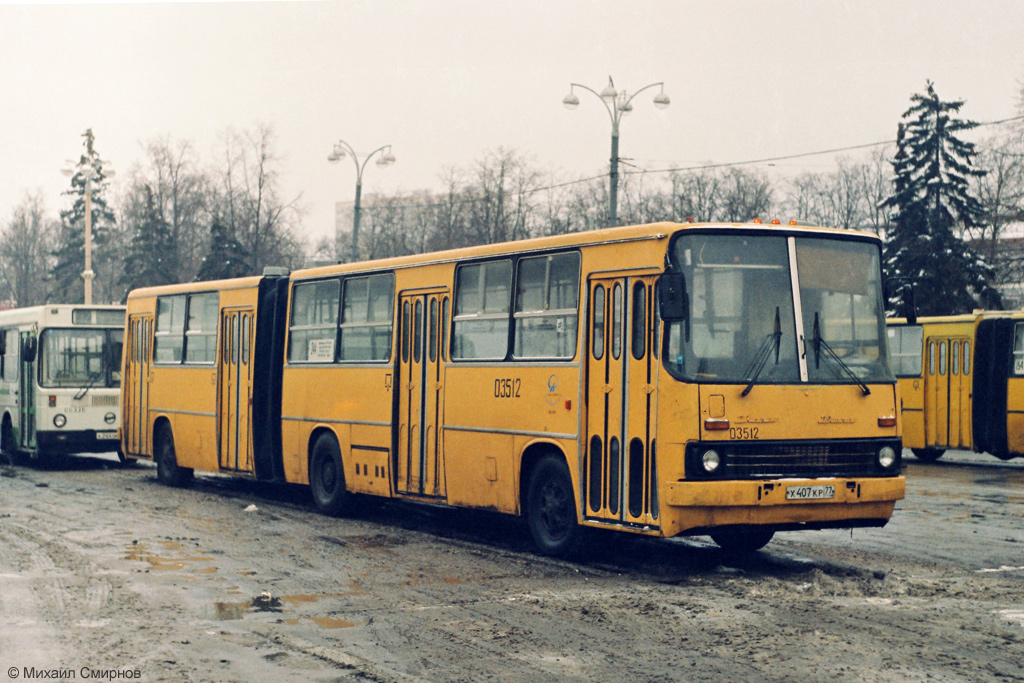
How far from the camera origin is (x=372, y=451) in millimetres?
14422

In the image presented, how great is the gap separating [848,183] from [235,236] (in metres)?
33.6

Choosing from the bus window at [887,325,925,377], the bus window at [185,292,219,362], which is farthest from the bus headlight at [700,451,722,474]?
the bus window at [887,325,925,377]

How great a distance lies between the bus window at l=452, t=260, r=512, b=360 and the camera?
12.5 metres

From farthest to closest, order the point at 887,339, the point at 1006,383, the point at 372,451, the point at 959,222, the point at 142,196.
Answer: the point at 142,196 → the point at 959,222 → the point at 1006,383 → the point at 372,451 → the point at 887,339

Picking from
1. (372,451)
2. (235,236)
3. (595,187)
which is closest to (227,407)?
(372,451)

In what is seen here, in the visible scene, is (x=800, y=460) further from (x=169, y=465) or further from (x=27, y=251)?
(x=27, y=251)

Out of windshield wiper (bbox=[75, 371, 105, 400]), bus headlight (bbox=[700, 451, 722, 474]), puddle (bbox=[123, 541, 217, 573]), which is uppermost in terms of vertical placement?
windshield wiper (bbox=[75, 371, 105, 400])

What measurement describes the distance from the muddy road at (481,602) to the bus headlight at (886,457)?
2.83ft

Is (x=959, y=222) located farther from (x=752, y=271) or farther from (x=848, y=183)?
(x=752, y=271)

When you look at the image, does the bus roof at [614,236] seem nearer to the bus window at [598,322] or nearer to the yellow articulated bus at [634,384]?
the yellow articulated bus at [634,384]

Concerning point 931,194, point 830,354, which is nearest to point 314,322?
point 830,354

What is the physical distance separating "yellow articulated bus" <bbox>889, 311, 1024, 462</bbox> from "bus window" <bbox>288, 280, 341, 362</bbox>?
36.9ft

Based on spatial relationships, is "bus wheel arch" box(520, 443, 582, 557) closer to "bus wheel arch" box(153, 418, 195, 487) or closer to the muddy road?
the muddy road

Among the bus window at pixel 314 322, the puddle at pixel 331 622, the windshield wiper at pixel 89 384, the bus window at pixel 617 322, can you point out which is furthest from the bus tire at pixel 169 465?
the puddle at pixel 331 622
